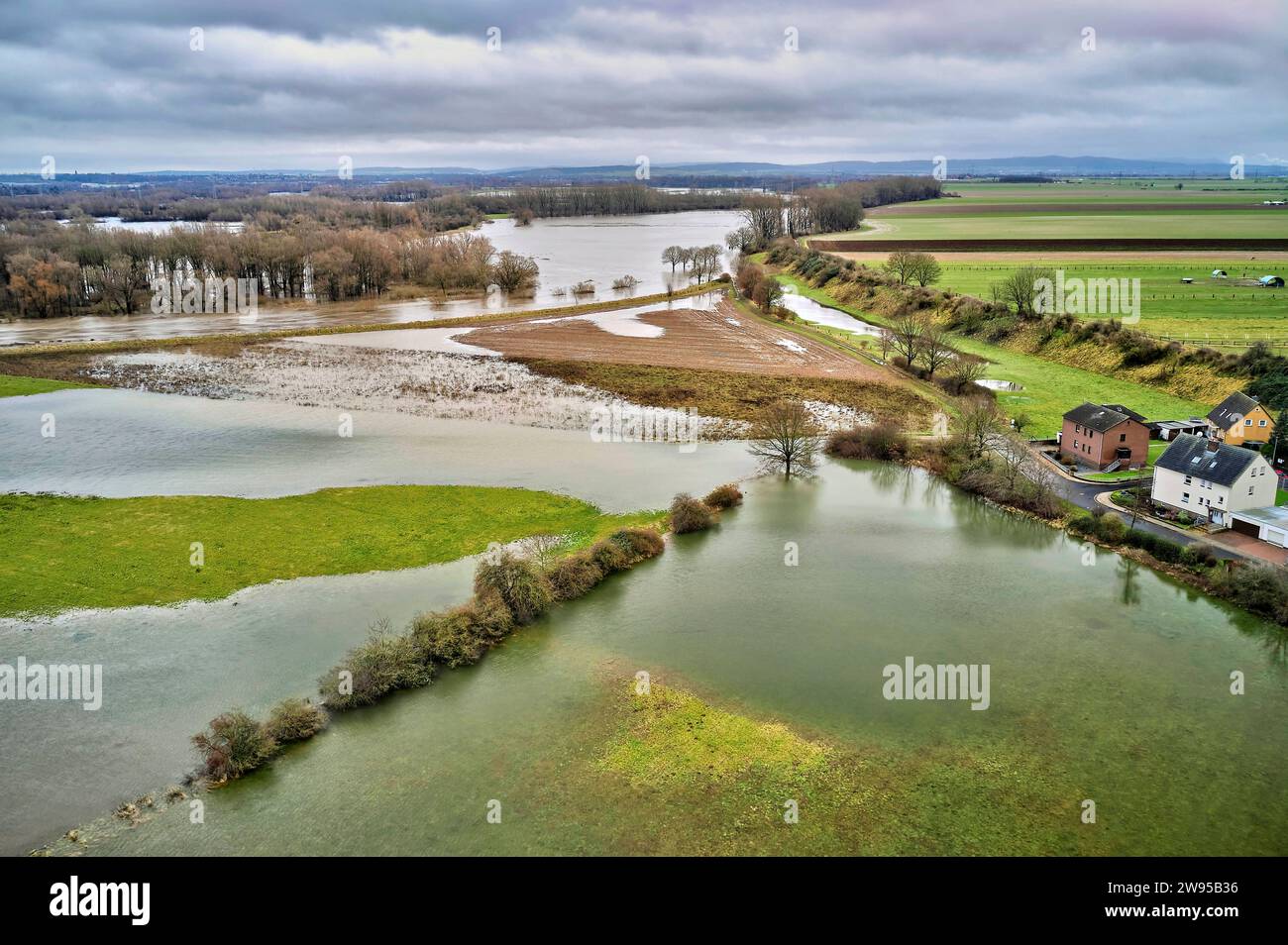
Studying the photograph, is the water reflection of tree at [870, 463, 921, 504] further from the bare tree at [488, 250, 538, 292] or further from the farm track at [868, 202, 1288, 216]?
the farm track at [868, 202, 1288, 216]

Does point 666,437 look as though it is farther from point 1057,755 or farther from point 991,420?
point 1057,755

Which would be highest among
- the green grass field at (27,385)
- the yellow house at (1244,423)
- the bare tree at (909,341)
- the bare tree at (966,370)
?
A: the bare tree at (909,341)

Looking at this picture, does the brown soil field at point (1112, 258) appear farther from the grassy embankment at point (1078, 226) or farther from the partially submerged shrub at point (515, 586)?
the partially submerged shrub at point (515, 586)

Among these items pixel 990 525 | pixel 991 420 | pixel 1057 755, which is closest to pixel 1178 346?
pixel 991 420

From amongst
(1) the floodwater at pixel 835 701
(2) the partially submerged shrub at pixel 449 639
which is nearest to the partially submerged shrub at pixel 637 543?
(1) the floodwater at pixel 835 701

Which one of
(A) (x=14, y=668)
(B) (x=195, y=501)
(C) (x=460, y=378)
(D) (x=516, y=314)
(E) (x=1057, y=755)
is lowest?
(E) (x=1057, y=755)

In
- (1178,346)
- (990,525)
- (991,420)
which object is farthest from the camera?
(1178,346)

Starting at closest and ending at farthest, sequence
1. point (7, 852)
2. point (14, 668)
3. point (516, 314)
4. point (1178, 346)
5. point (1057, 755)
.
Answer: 1. point (7, 852)
2. point (1057, 755)
3. point (14, 668)
4. point (1178, 346)
5. point (516, 314)
